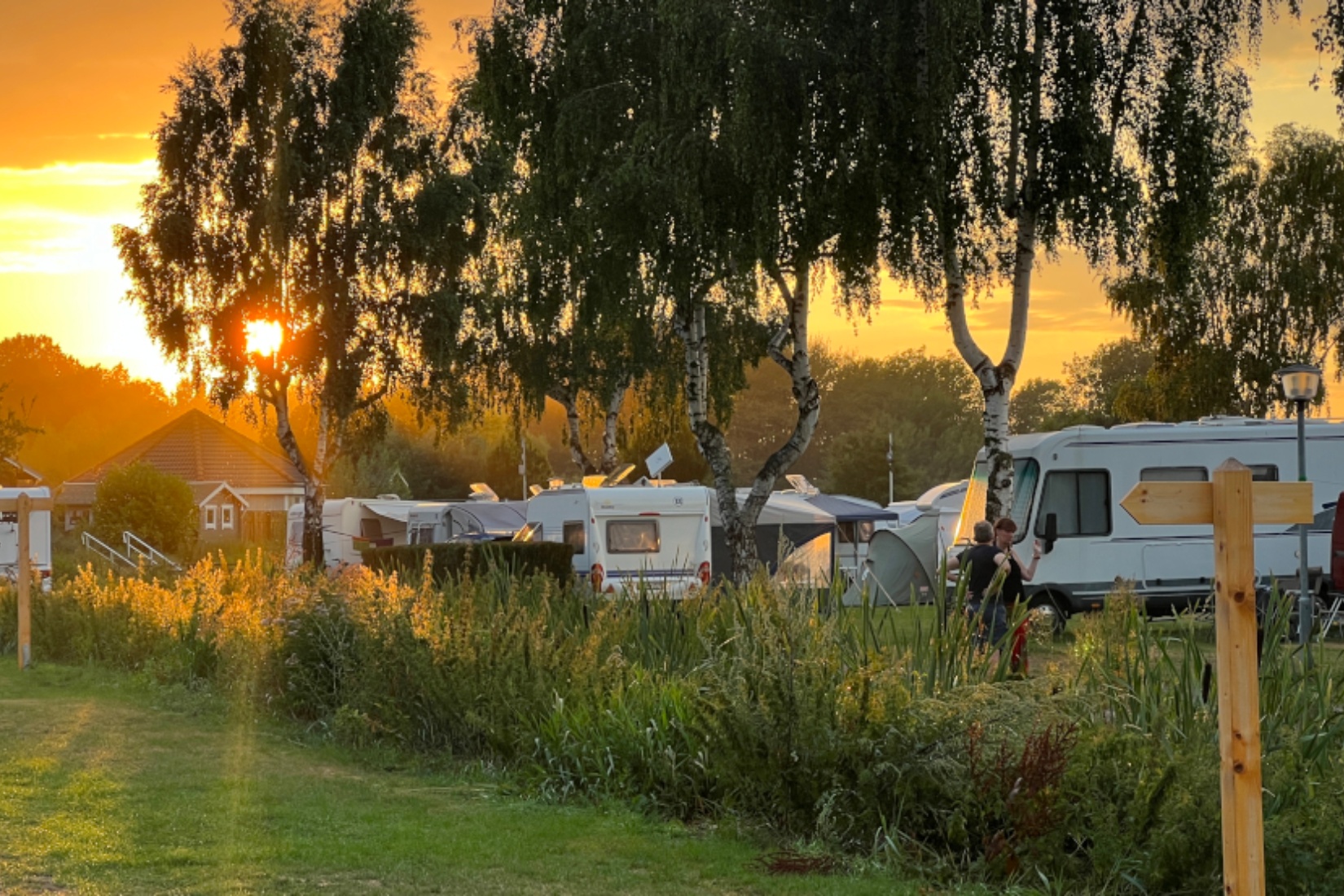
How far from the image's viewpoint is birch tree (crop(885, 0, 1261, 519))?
18281mm

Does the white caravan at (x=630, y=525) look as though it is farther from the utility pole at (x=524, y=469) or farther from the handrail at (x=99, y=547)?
the utility pole at (x=524, y=469)

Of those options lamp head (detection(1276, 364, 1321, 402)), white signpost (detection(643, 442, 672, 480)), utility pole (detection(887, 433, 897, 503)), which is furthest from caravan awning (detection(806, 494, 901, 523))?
utility pole (detection(887, 433, 897, 503))

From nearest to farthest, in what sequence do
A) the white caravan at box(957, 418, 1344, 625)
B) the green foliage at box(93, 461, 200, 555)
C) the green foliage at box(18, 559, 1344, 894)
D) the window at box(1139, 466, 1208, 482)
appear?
the green foliage at box(18, 559, 1344, 894) < the white caravan at box(957, 418, 1344, 625) < the window at box(1139, 466, 1208, 482) < the green foliage at box(93, 461, 200, 555)

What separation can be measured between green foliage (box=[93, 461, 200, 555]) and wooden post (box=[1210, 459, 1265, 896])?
1706 inches

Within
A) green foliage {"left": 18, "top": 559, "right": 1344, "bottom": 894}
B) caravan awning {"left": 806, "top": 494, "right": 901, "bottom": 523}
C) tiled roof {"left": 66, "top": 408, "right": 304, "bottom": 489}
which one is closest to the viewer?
green foliage {"left": 18, "top": 559, "right": 1344, "bottom": 894}

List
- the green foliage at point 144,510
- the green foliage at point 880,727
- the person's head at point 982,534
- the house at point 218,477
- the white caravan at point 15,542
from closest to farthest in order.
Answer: the green foliage at point 880,727, the person's head at point 982,534, the white caravan at point 15,542, the green foliage at point 144,510, the house at point 218,477

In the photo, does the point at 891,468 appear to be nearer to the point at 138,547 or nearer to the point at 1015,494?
the point at 138,547

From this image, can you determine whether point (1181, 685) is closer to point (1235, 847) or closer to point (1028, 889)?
point (1028, 889)

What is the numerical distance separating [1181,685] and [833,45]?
1324 cm

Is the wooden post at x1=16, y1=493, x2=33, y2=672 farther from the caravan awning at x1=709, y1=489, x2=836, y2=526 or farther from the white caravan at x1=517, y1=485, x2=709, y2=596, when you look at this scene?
the caravan awning at x1=709, y1=489, x2=836, y2=526

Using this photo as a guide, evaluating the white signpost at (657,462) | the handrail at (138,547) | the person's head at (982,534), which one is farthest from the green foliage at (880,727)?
the handrail at (138,547)

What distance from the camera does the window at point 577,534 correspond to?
24144mm

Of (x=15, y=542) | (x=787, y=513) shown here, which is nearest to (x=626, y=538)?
(x=787, y=513)

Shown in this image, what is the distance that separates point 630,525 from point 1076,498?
684cm
